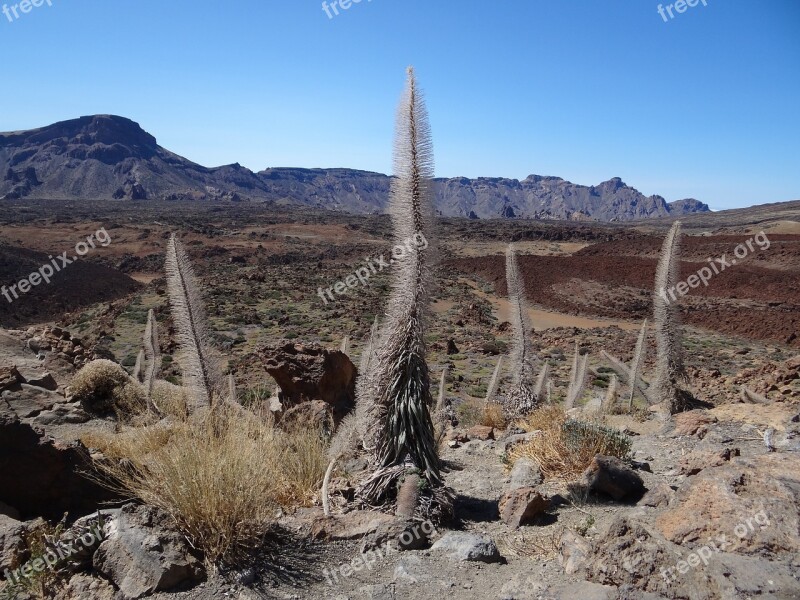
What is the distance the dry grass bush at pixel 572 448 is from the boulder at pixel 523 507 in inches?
34.6

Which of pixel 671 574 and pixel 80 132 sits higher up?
pixel 80 132

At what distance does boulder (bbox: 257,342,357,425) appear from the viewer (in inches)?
245

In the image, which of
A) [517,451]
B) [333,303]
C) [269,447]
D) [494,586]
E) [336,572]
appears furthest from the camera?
[333,303]

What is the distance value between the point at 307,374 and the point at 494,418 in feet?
8.75

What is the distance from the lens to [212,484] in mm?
2939

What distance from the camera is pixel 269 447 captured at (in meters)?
3.77

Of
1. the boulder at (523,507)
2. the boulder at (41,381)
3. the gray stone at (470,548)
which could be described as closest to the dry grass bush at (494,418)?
the boulder at (523,507)

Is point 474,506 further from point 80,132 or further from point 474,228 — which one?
point 80,132

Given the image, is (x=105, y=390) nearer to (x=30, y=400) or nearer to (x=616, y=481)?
(x=30, y=400)

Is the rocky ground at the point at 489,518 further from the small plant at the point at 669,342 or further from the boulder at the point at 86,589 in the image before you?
the small plant at the point at 669,342

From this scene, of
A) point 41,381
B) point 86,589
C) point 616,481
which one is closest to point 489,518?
point 616,481

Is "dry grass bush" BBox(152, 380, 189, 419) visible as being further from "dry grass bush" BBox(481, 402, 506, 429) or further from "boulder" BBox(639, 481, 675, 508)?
"dry grass bush" BBox(481, 402, 506, 429)

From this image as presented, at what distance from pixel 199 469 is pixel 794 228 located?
5539cm

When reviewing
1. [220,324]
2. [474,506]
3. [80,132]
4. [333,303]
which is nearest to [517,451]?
[474,506]
